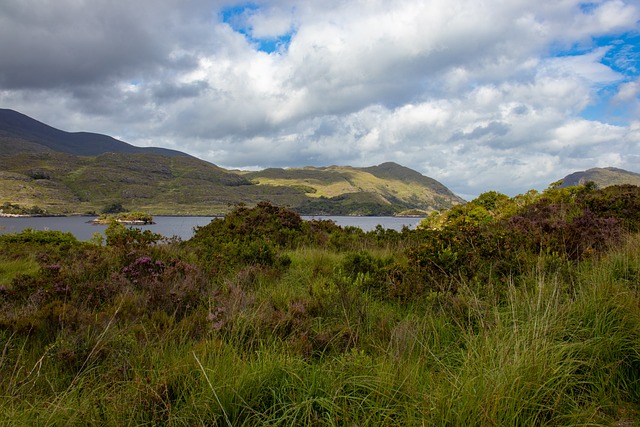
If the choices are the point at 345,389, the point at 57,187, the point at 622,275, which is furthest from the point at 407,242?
the point at 57,187

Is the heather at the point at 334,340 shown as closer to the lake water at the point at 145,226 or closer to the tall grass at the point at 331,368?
the tall grass at the point at 331,368

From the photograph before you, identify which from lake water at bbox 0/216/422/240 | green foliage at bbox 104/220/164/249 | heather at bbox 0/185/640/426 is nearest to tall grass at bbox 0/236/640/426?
heather at bbox 0/185/640/426

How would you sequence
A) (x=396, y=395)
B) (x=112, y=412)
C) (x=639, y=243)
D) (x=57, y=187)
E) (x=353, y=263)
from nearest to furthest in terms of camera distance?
(x=112, y=412)
(x=396, y=395)
(x=639, y=243)
(x=353, y=263)
(x=57, y=187)

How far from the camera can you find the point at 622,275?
5.25m

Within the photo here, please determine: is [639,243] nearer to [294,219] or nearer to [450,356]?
[450,356]

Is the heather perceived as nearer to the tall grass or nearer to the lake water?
the tall grass

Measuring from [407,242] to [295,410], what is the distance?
9150mm

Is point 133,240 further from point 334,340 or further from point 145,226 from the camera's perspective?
point 145,226

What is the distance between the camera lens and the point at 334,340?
409 centimetres

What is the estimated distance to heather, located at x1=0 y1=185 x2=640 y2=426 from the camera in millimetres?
2684

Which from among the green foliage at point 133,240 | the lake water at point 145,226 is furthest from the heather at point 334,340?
the lake water at point 145,226

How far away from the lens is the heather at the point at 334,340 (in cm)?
268

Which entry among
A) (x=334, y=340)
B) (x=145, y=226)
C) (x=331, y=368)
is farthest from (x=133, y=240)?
(x=145, y=226)

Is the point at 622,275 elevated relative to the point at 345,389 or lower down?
elevated
